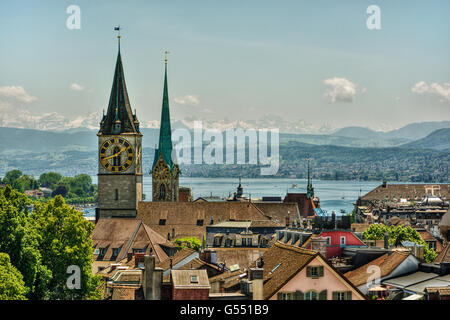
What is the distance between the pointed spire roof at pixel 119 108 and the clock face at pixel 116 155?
3.21 feet

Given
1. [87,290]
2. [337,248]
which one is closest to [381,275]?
[337,248]

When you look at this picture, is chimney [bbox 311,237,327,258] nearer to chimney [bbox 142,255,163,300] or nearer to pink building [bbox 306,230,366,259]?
pink building [bbox 306,230,366,259]

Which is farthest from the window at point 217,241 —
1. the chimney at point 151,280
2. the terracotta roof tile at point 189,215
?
the chimney at point 151,280

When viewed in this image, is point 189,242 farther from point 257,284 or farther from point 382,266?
point 257,284

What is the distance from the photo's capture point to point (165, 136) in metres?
91.7

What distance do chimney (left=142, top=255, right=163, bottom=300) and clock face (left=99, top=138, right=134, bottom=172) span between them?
1652 inches

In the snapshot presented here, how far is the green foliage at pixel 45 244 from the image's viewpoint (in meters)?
34.3

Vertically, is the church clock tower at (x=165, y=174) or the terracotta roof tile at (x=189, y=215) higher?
the church clock tower at (x=165, y=174)

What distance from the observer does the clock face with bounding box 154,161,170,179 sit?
86812mm

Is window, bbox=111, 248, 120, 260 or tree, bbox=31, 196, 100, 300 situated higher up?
tree, bbox=31, 196, 100, 300

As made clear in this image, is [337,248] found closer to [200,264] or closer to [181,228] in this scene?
[200,264]

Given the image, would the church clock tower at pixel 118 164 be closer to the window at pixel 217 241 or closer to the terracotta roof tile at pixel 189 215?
the terracotta roof tile at pixel 189 215

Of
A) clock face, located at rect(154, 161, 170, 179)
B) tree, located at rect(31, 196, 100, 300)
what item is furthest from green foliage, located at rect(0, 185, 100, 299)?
clock face, located at rect(154, 161, 170, 179)

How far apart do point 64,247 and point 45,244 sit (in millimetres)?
978
